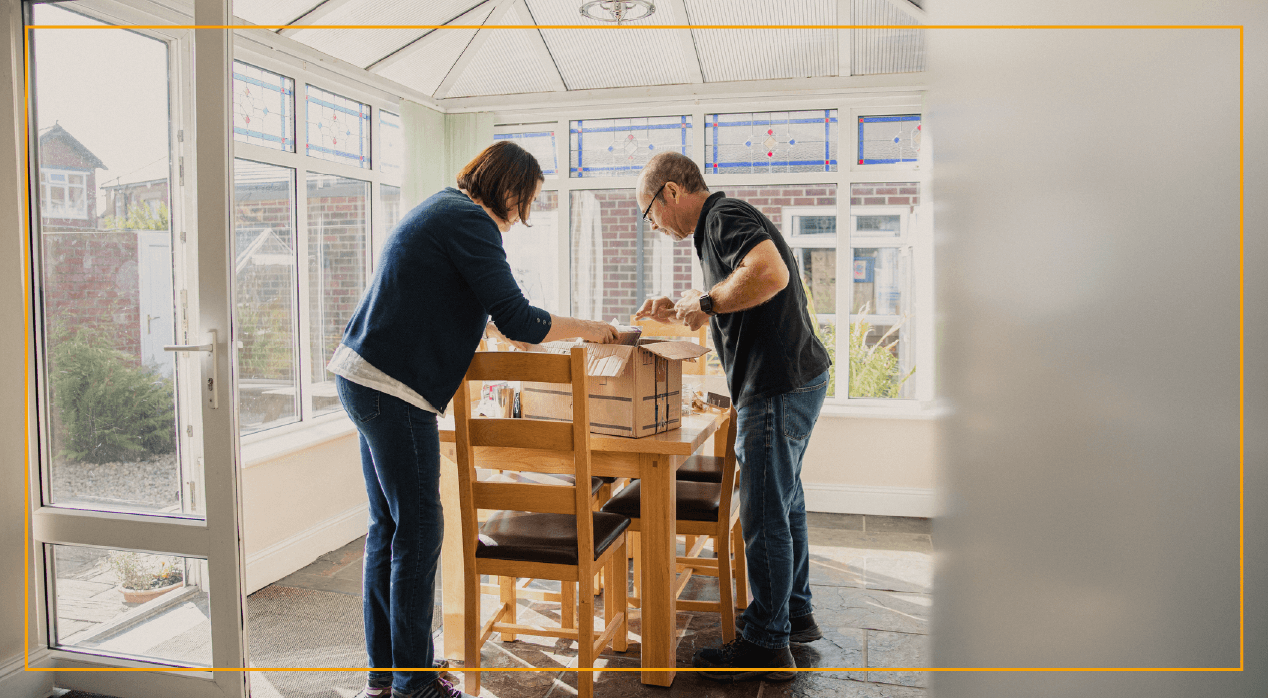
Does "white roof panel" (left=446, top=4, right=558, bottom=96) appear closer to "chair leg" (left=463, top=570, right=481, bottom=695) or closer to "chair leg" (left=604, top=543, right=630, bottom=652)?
"chair leg" (left=604, top=543, right=630, bottom=652)

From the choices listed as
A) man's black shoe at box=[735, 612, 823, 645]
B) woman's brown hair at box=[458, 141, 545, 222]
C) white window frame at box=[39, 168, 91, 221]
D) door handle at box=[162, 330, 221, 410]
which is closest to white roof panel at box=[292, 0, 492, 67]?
white window frame at box=[39, 168, 91, 221]

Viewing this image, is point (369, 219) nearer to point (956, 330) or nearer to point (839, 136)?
point (839, 136)

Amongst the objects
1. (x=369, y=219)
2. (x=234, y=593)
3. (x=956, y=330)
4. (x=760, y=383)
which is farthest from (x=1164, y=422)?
(x=369, y=219)

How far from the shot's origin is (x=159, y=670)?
2.16m

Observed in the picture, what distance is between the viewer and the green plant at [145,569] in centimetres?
216

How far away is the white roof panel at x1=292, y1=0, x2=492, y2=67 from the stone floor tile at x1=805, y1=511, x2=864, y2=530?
3.34m

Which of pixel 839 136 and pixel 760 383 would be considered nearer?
pixel 760 383

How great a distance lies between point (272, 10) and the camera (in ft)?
11.1

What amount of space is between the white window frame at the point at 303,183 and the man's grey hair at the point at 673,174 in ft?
6.49

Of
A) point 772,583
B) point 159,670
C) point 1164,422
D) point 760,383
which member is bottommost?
point 159,670

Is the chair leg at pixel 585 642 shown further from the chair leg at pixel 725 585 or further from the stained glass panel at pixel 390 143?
the stained glass panel at pixel 390 143

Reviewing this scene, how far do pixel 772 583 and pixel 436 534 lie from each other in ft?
3.29

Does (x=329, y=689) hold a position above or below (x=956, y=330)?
below

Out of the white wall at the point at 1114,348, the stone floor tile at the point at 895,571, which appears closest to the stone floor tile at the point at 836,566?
the stone floor tile at the point at 895,571
